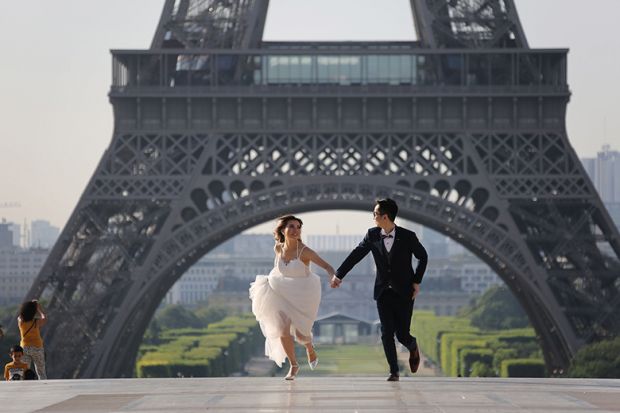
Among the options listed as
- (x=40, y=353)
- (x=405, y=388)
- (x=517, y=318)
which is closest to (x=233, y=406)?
(x=405, y=388)

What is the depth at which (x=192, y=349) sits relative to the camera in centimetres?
8981

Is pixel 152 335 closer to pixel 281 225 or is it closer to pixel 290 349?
pixel 290 349

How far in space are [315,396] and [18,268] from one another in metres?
161

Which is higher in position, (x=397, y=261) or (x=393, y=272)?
(x=397, y=261)

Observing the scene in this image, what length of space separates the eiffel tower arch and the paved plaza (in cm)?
2723

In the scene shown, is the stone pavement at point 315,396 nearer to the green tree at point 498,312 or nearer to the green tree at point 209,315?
the green tree at point 498,312

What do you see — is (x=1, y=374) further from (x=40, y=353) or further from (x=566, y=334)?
(x=40, y=353)

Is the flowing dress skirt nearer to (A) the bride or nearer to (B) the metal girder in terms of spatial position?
(A) the bride

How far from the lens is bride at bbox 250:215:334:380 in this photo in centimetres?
2128

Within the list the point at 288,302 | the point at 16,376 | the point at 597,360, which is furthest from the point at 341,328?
the point at 288,302

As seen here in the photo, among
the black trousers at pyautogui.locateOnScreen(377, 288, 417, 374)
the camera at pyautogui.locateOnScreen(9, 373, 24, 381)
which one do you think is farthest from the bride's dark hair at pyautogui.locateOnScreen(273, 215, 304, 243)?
the camera at pyautogui.locateOnScreen(9, 373, 24, 381)

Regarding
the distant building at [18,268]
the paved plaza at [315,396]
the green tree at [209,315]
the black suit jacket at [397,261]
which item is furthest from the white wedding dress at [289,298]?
the distant building at [18,268]

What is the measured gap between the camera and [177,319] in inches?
5399

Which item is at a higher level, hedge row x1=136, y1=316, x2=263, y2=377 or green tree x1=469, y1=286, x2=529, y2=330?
green tree x1=469, y1=286, x2=529, y2=330
